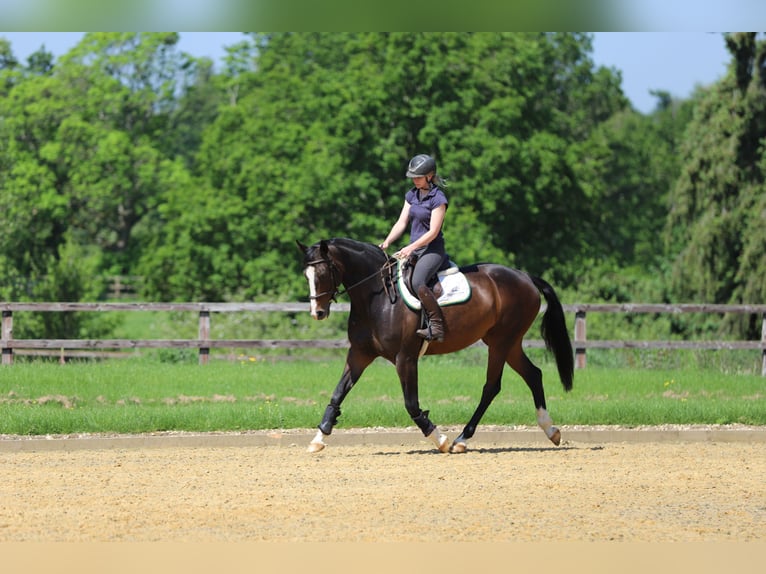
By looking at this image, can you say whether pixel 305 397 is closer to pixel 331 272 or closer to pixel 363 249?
pixel 363 249

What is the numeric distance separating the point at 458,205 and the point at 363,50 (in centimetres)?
608

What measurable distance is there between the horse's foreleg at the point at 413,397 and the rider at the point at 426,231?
302 mm

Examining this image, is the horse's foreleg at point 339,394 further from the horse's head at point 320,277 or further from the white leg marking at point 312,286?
the white leg marking at point 312,286

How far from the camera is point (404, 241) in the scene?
107ft

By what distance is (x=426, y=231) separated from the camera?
10.4 metres

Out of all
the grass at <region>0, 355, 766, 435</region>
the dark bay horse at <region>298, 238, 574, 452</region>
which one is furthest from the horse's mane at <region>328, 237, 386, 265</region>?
the grass at <region>0, 355, 766, 435</region>

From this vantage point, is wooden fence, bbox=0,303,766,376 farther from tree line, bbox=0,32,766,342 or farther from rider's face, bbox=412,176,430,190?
rider's face, bbox=412,176,430,190

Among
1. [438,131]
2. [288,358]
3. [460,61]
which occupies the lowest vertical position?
[288,358]

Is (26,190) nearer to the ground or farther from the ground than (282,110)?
nearer to the ground

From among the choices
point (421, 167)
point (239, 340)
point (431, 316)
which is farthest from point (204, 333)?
point (421, 167)

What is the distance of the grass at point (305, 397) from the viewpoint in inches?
499

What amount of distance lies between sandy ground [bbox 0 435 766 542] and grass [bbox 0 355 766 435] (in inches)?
38.1

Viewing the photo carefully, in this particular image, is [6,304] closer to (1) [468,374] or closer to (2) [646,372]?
(1) [468,374]

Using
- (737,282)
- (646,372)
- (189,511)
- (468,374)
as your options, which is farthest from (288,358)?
(189,511)
